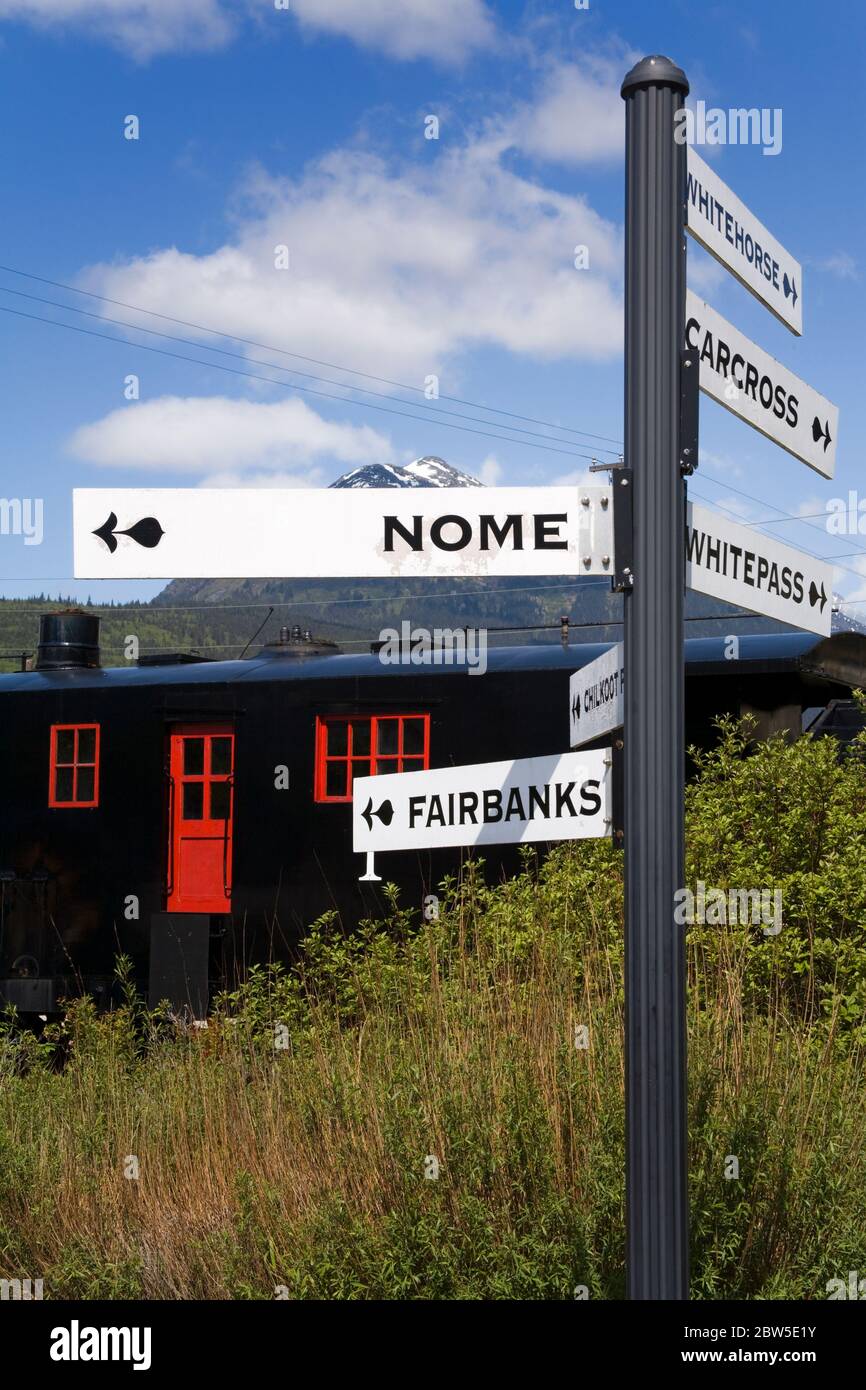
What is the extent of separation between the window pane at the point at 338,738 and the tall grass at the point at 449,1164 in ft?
19.8

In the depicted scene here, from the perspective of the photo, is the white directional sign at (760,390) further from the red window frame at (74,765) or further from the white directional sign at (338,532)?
the red window frame at (74,765)

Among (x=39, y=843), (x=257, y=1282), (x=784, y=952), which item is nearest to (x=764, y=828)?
(x=784, y=952)

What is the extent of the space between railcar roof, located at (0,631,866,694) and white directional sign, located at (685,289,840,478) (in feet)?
21.4

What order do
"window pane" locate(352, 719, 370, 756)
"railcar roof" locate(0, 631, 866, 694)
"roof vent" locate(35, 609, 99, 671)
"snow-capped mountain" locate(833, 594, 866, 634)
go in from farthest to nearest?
1. "roof vent" locate(35, 609, 99, 671)
2. "window pane" locate(352, 719, 370, 756)
3. "railcar roof" locate(0, 631, 866, 694)
4. "snow-capped mountain" locate(833, 594, 866, 634)

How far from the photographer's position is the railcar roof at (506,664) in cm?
1034

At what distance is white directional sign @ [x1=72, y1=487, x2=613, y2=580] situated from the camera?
2740mm

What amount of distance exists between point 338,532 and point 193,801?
10.5 metres

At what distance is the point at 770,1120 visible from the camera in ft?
13.8

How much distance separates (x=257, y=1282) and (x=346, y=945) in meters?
6.06

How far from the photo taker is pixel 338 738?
39.2 ft

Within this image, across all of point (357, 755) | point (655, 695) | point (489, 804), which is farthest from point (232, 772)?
point (655, 695)

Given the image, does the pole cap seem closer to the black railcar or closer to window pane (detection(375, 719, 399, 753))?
the black railcar

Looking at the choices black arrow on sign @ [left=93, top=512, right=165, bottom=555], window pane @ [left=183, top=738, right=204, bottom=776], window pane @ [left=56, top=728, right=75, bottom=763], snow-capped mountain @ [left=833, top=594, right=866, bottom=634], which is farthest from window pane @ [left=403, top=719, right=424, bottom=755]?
black arrow on sign @ [left=93, top=512, right=165, bottom=555]
